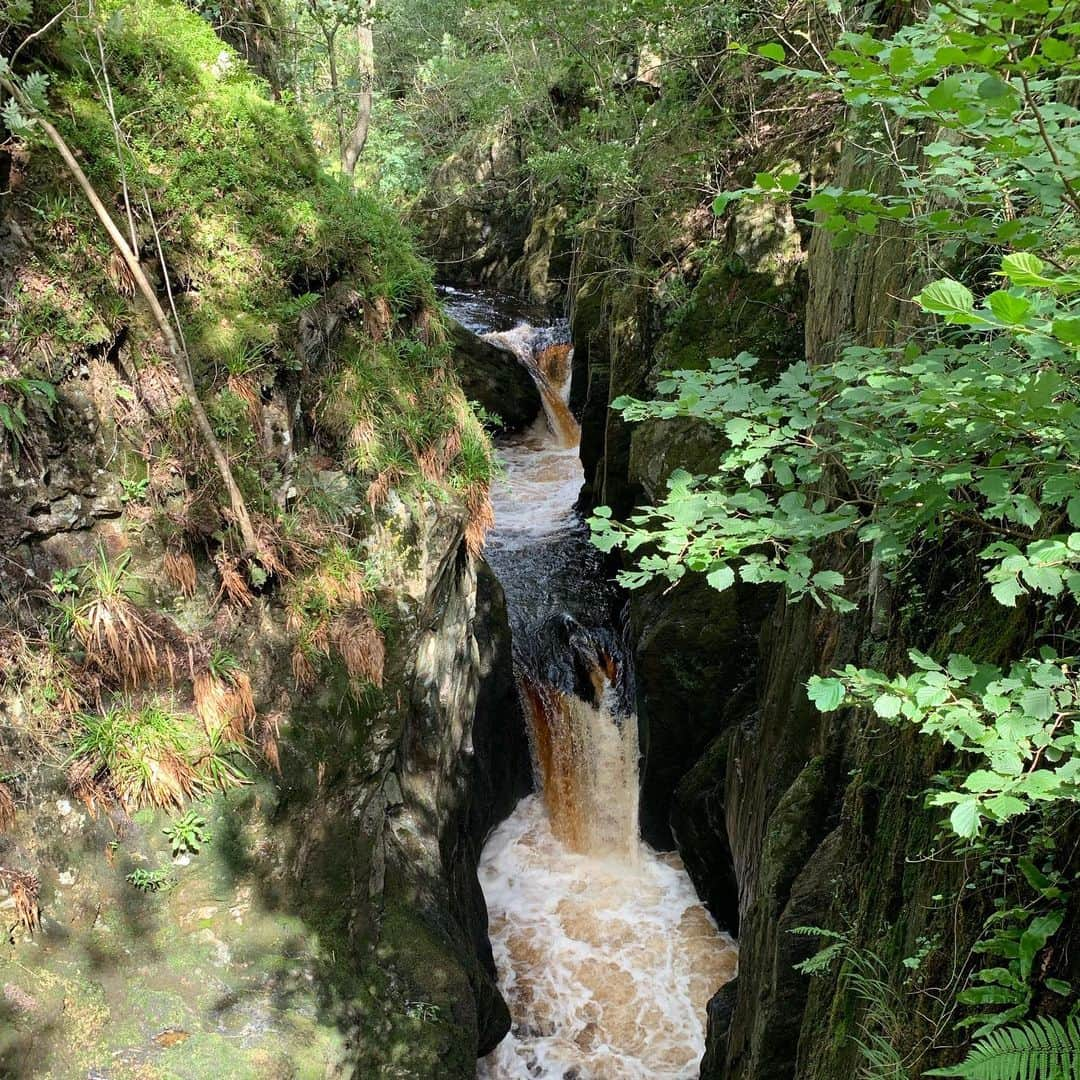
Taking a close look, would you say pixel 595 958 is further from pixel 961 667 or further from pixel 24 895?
pixel 961 667

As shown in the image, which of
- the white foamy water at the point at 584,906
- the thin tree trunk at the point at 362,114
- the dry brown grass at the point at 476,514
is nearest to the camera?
the dry brown grass at the point at 476,514

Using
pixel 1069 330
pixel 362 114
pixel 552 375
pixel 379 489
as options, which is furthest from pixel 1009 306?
pixel 552 375

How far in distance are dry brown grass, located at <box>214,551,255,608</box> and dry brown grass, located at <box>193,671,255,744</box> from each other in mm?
481

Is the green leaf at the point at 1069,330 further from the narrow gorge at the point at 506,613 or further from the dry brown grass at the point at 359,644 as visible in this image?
the dry brown grass at the point at 359,644

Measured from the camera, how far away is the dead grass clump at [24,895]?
4.02 m

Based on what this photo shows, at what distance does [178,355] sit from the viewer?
514cm

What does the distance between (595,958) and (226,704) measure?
16.3 ft

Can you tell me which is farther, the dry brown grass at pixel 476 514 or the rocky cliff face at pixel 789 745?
the dry brown grass at pixel 476 514

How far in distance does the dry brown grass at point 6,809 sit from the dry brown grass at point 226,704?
98 centimetres

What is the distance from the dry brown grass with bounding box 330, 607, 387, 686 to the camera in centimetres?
554

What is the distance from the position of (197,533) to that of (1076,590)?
4660 millimetres

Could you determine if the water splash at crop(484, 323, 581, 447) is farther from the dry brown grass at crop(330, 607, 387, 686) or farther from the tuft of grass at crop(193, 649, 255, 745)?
the tuft of grass at crop(193, 649, 255, 745)

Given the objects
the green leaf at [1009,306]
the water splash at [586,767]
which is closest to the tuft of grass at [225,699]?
the green leaf at [1009,306]

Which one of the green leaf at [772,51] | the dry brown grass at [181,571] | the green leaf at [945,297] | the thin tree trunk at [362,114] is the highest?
the thin tree trunk at [362,114]
